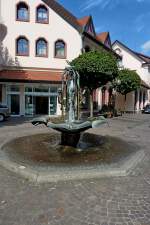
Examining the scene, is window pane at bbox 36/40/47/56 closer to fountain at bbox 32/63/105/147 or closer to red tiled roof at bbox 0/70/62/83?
red tiled roof at bbox 0/70/62/83

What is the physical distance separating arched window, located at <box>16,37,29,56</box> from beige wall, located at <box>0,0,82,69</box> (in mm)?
403

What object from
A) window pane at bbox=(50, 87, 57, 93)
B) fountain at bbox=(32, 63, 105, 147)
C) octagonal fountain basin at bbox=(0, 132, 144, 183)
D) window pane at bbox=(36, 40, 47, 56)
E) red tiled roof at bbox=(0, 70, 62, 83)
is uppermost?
window pane at bbox=(36, 40, 47, 56)

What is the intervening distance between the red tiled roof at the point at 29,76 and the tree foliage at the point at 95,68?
10.2 ft

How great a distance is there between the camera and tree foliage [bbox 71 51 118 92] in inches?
797

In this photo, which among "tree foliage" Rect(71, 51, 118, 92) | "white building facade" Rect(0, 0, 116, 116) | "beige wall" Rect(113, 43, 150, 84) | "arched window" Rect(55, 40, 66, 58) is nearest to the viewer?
"tree foliage" Rect(71, 51, 118, 92)

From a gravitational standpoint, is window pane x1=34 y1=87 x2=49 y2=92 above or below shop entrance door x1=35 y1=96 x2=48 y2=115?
above

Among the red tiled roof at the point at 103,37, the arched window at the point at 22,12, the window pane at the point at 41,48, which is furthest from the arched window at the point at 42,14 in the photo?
the red tiled roof at the point at 103,37

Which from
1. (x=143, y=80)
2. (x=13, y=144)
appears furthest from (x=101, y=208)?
Answer: (x=143, y=80)

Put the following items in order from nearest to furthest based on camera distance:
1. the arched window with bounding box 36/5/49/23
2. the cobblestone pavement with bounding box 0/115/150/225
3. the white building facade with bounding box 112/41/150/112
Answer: the cobblestone pavement with bounding box 0/115/150/225
the arched window with bounding box 36/5/49/23
the white building facade with bounding box 112/41/150/112

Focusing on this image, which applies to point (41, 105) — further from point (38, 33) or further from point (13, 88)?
point (38, 33)

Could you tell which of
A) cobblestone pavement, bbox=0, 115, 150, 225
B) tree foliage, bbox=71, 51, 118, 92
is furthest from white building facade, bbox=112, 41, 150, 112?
cobblestone pavement, bbox=0, 115, 150, 225

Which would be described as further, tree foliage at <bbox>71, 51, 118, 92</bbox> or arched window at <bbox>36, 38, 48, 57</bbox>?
arched window at <bbox>36, 38, 48, 57</bbox>

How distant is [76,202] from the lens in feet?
15.2

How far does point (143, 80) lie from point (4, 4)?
86.0 feet
